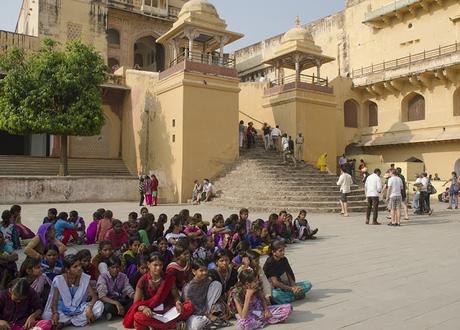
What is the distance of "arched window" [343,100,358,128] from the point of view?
26797 mm

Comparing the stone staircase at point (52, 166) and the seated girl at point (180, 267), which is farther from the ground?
the stone staircase at point (52, 166)

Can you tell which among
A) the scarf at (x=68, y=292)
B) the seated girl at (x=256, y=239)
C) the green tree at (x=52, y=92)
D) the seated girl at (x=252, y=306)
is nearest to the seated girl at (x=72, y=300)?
the scarf at (x=68, y=292)

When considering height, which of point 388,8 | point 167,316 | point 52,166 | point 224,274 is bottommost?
point 167,316

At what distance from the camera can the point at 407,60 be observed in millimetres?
24734

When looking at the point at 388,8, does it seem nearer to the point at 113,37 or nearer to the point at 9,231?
the point at 113,37

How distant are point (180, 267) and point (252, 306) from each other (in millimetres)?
859

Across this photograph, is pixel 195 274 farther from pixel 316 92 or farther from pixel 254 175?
pixel 316 92

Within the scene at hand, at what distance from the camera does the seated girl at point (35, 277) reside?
414 centimetres

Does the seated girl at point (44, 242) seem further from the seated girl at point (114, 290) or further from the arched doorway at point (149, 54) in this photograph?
the arched doorway at point (149, 54)

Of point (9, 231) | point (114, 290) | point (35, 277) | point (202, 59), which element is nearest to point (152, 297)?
point (114, 290)

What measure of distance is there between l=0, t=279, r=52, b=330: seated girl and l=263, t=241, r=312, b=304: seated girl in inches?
92.4

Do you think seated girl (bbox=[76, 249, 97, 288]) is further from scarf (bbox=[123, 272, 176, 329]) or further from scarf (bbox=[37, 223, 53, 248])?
scarf (bbox=[37, 223, 53, 248])

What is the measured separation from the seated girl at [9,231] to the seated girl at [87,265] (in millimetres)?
3084

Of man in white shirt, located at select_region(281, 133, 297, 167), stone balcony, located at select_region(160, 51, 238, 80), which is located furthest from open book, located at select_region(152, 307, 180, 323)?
stone balcony, located at select_region(160, 51, 238, 80)
